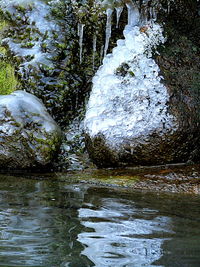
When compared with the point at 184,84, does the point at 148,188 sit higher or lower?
lower

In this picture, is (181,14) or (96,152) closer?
(96,152)

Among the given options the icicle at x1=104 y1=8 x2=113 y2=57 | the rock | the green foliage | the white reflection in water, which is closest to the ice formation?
the icicle at x1=104 y1=8 x2=113 y2=57

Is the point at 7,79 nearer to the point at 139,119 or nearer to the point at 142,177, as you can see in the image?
the point at 139,119

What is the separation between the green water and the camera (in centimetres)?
254

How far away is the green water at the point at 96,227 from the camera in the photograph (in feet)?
8.32

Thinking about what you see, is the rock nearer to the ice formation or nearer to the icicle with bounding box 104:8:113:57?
the ice formation

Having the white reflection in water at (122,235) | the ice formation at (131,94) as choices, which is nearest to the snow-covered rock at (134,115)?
the ice formation at (131,94)

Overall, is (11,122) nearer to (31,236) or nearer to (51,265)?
(31,236)

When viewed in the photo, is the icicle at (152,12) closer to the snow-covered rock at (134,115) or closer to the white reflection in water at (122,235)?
the snow-covered rock at (134,115)

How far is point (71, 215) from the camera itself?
12.3 ft

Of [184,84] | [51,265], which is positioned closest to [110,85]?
[184,84]

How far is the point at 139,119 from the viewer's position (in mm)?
6625

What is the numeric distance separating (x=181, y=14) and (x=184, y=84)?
193cm

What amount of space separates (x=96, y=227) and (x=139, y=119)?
3.53 metres
